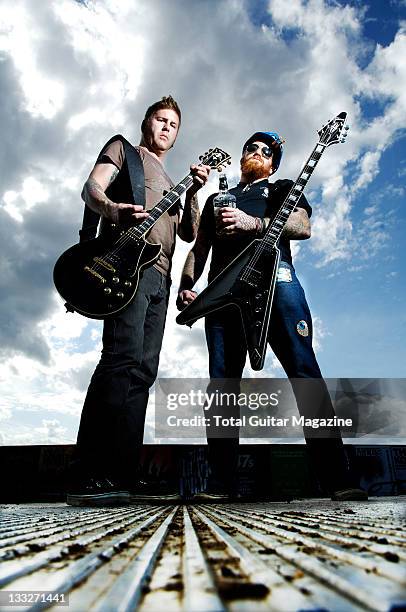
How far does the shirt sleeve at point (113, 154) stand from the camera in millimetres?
3350

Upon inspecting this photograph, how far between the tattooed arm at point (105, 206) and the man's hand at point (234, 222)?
0.72 metres

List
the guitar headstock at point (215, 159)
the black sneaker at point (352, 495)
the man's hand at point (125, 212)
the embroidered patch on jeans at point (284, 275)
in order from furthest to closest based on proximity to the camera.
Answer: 1. the guitar headstock at point (215, 159)
2. the embroidered patch on jeans at point (284, 275)
3. the man's hand at point (125, 212)
4. the black sneaker at point (352, 495)

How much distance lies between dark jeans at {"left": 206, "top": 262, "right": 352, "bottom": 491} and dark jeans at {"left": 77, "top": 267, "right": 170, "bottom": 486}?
0.58 metres

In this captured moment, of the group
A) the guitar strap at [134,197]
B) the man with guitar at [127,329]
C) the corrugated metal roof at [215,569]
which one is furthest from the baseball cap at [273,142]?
the corrugated metal roof at [215,569]

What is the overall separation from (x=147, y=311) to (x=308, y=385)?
1.38 metres

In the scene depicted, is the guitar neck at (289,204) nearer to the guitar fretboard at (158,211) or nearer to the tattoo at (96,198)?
the guitar fretboard at (158,211)

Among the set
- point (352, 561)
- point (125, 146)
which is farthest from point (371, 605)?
point (125, 146)

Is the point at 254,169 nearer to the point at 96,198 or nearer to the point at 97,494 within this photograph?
the point at 96,198

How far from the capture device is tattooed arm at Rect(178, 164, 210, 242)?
3.91 meters

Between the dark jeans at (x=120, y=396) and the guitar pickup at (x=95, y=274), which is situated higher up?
the guitar pickup at (x=95, y=274)

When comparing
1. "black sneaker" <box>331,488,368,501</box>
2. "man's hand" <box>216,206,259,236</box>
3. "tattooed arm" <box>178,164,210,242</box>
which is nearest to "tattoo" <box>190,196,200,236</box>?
"tattooed arm" <box>178,164,210,242</box>

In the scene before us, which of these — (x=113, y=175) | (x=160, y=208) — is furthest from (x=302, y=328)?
(x=113, y=175)

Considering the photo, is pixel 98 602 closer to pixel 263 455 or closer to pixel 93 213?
pixel 93 213

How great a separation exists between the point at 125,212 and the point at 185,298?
101 cm
